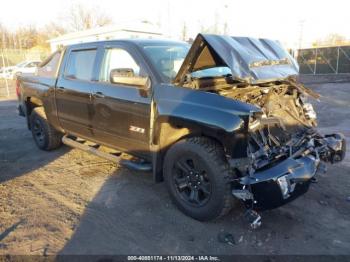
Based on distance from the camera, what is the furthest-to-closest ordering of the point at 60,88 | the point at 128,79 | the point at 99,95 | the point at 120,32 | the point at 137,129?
1. the point at 120,32
2. the point at 60,88
3. the point at 99,95
4. the point at 137,129
5. the point at 128,79

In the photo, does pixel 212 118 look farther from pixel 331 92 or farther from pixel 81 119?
pixel 331 92

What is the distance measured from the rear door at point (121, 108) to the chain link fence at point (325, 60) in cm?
2551

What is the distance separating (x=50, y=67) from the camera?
236 inches

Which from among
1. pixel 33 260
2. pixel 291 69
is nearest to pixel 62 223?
pixel 33 260

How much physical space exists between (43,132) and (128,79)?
123 inches

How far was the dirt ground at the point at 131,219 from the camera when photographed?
3379mm

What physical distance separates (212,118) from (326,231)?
1709 millimetres

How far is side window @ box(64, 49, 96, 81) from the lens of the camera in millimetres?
4982

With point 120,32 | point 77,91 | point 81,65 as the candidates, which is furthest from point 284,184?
point 120,32

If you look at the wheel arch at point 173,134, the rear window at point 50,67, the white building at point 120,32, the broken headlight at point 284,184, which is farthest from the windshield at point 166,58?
the white building at point 120,32

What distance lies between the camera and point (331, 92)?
49.0ft

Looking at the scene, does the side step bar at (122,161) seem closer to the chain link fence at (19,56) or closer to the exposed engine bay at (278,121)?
the exposed engine bay at (278,121)

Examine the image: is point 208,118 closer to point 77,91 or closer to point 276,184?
point 276,184

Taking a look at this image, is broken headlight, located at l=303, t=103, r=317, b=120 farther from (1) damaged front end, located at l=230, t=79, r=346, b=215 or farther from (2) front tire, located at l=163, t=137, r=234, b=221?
(2) front tire, located at l=163, t=137, r=234, b=221
